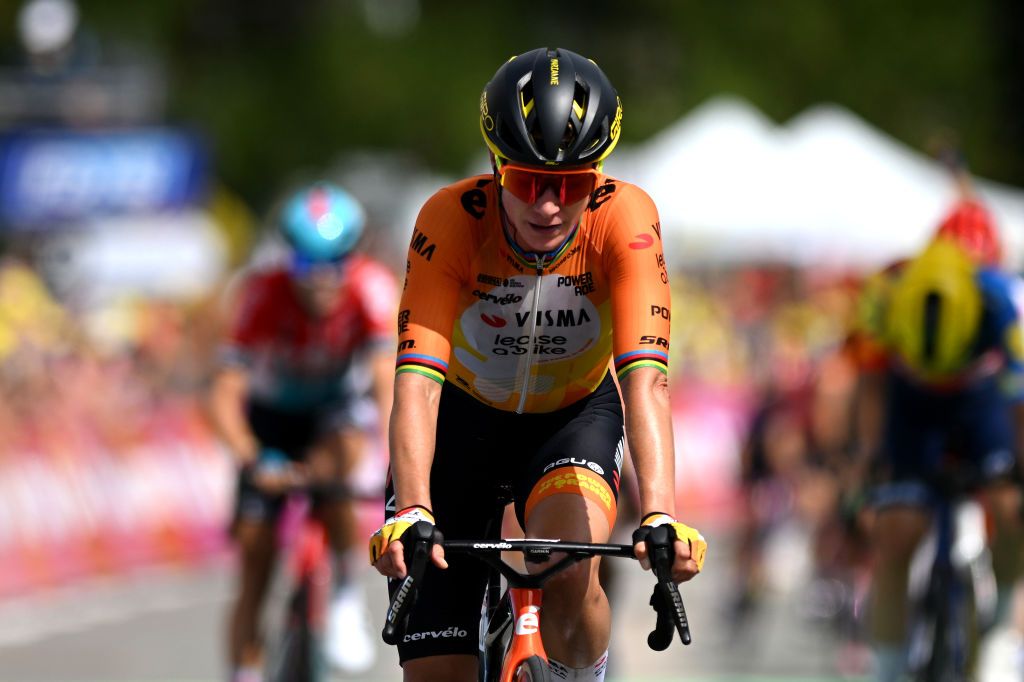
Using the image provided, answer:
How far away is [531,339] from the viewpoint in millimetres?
5781

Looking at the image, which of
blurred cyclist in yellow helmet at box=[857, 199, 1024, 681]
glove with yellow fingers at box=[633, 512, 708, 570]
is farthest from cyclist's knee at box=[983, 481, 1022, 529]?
glove with yellow fingers at box=[633, 512, 708, 570]

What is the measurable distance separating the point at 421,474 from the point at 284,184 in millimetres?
39384

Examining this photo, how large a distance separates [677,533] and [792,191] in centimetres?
2245

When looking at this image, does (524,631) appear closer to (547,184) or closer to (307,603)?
(547,184)

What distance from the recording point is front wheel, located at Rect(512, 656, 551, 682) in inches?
205

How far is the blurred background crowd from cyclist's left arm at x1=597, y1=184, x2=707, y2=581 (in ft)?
13.4

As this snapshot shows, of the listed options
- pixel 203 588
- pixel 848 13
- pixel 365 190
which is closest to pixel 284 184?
pixel 365 190

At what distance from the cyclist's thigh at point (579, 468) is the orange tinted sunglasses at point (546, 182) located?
759 millimetres

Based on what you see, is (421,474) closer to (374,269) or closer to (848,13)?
(374,269)

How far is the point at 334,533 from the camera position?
898cm

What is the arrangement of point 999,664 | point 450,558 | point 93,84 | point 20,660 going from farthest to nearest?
1. point 93,84
2. point 20,660
3. point 999,664
4. point 450,558

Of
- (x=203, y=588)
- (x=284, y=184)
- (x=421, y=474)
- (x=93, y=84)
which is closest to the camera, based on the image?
(x=421, y=474)

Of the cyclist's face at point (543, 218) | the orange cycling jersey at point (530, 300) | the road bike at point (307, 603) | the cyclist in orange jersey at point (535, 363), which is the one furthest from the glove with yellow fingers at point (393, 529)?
the road bike at point (307, 603)

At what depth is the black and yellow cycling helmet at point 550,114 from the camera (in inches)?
210
